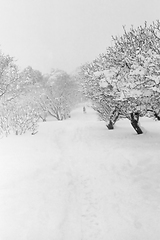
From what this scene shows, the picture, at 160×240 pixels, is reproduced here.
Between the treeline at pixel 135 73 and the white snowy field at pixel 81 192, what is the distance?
7.91 feet

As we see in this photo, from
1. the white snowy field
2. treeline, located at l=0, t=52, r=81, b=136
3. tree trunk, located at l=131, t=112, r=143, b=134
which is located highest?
treeline, located at l=0, t=52, r=81, b=136

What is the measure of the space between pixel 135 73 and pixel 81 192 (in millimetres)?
5458

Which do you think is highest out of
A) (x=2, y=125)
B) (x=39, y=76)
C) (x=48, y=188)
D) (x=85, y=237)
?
(x=39, y=76)

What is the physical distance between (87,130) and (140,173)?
345 inches

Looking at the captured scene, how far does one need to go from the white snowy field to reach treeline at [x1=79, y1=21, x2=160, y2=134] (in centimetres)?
241

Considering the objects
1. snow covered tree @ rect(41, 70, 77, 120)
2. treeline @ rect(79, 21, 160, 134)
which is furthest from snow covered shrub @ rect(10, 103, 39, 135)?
snow covered tree @ rect(41, 70, 77, 120)

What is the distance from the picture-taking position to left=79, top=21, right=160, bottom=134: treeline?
7064 millimetres

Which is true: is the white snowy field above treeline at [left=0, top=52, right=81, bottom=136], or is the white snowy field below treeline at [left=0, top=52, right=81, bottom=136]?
→ below

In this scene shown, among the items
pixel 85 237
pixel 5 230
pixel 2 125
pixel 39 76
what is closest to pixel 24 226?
pixel 5 230

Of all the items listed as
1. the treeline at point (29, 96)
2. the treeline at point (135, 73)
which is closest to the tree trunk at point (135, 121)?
the treeline at point (135, 73)

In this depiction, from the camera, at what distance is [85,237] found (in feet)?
14.7

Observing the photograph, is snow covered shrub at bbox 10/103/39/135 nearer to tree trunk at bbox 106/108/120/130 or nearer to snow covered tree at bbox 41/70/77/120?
tree trunk at bbox 106/108/120/130

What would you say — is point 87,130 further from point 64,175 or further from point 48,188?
point 48,188

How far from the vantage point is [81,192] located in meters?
6.50
